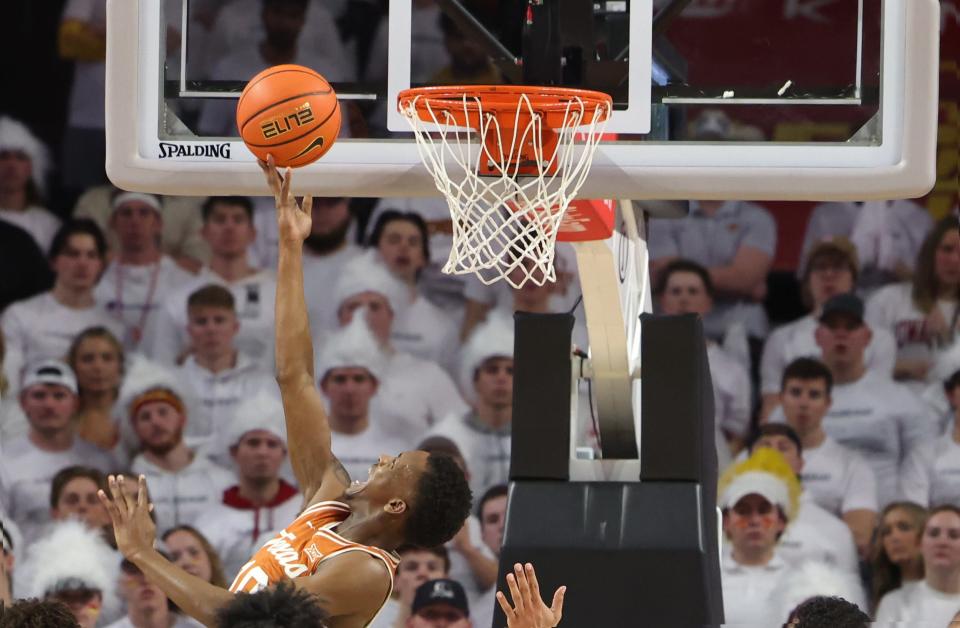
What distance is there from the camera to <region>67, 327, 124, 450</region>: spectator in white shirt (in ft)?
18.8

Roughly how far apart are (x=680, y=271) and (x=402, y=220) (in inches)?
44.3

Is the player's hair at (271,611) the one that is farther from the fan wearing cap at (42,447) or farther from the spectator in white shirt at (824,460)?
the spectator in white shirt at (824,460)

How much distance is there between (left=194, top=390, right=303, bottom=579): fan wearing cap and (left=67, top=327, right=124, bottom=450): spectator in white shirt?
0.46m

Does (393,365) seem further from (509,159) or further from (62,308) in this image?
(509,159)

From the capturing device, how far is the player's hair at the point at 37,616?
2.23 metres

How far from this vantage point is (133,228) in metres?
5.97

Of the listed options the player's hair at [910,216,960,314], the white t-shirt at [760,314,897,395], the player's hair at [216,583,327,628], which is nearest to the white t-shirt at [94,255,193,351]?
the white t-shirt at [760,314,897,395]

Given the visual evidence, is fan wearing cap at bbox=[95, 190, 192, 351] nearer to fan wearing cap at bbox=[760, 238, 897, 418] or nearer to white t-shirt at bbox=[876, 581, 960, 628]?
fan wearing cap at bbox=[760, 238, 897, 418]

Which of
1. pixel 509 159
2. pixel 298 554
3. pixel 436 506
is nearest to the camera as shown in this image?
pixel 298 554

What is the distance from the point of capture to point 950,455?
5.65 m

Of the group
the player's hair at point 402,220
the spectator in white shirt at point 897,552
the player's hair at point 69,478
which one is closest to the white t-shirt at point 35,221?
the player's hair at point 69,478

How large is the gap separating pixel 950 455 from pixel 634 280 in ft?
6.71

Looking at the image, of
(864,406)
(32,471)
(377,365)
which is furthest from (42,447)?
(864,406)

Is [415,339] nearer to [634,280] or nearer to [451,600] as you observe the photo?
[451,600]
